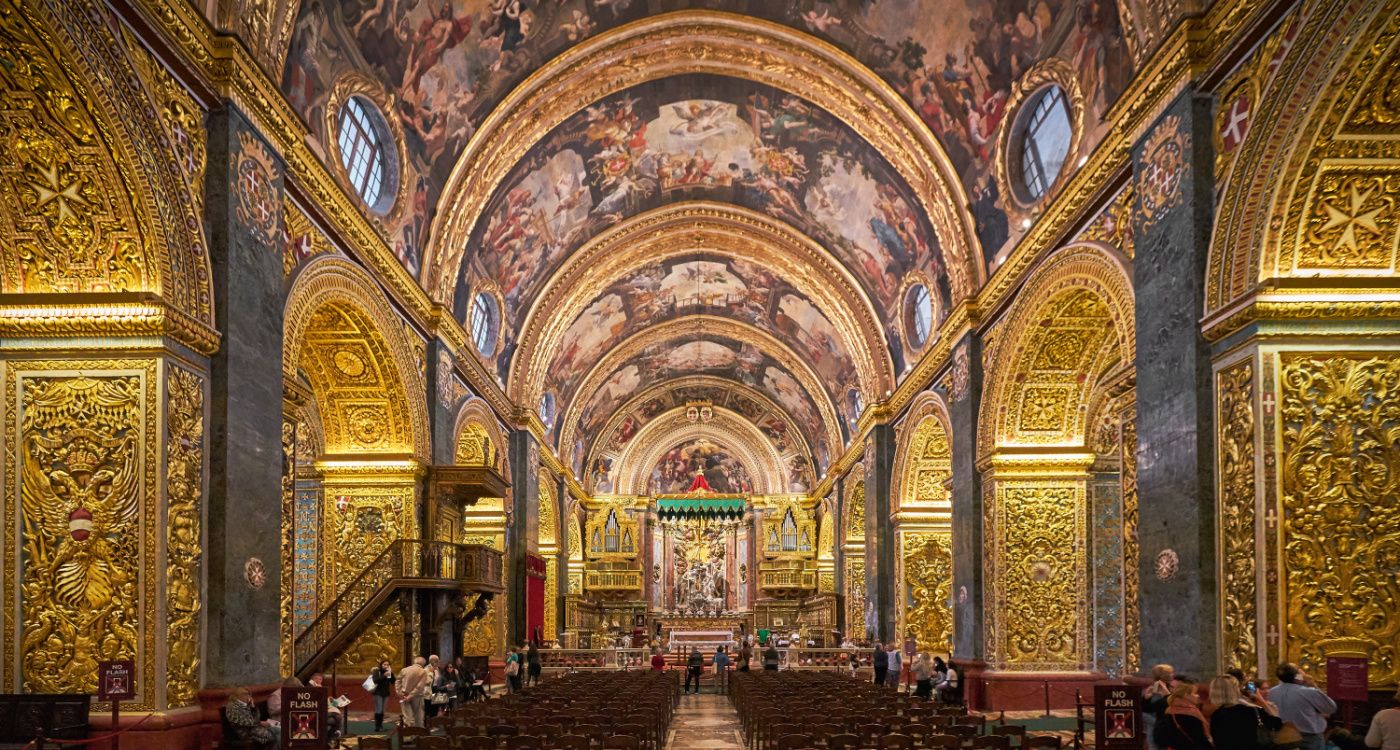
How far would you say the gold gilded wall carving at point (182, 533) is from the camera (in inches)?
422

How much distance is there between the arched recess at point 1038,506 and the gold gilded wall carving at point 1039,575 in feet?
0.05

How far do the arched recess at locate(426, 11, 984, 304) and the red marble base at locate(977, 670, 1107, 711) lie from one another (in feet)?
22.5

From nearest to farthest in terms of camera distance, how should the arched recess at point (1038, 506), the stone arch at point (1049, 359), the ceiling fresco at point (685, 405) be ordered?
the stone arch at point (1049, 359) → the arched recess at point (1038, 506) → the ceiling fresco at point (685, 405)

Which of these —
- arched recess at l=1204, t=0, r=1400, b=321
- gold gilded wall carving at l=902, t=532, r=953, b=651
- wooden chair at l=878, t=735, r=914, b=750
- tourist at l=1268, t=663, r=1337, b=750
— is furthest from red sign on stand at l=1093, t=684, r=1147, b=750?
gold gilded wall carving at l=902, t=532, r=953, b=651

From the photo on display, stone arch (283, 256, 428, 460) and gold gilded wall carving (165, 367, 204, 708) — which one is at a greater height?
stone arch (283, 256, 428, 460)

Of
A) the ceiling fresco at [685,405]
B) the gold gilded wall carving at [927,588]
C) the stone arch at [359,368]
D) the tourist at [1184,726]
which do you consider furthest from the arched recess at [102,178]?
the ceiling fresco at [685,405]

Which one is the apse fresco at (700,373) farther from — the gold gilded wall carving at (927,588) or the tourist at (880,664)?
the tourist at (880,664)

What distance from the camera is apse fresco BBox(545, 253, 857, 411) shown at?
3394cm

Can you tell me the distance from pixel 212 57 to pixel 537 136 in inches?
416

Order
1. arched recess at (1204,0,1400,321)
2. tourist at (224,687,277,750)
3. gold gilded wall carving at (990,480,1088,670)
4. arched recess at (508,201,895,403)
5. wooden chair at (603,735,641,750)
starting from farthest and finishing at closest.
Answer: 1. arched recess at (508,201,895,403)
2. gold gilded wall carving at (990,480,1088,670)
3. tourist at (224,687,277,750)
4. wooden chair at (603,735,641,750)
5. arched recess at (1204,0,1400,321)

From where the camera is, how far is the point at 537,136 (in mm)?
22109

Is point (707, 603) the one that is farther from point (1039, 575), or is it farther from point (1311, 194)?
point (1311, 194)

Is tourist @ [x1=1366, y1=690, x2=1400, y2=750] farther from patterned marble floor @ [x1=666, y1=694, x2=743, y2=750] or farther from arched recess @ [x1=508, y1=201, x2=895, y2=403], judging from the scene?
arched recess @ [x1=508, y1=201, x2=895, y2=403]

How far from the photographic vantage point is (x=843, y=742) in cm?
998
